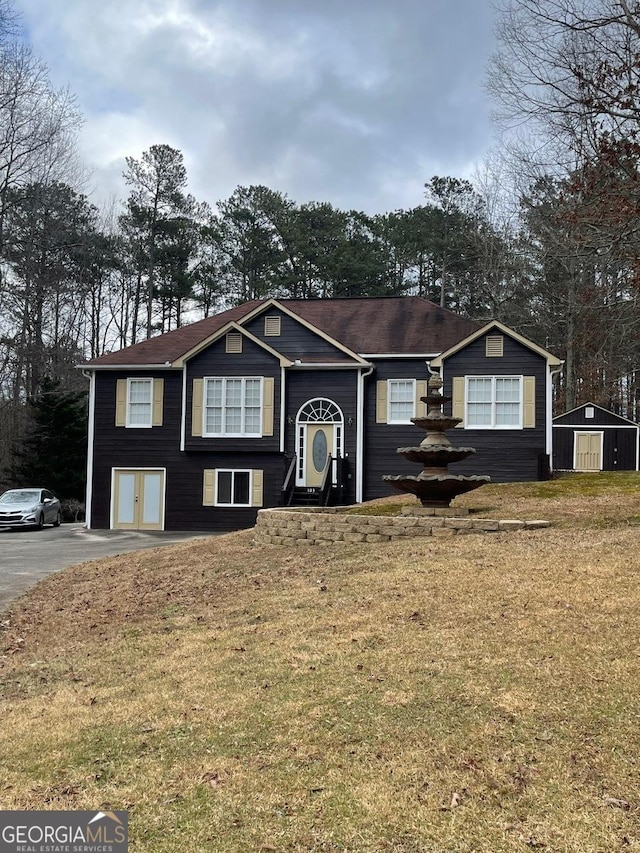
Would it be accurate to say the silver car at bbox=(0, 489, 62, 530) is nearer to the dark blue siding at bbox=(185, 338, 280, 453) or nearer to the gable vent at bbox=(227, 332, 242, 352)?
the dark blue siding at bbox=(185, 338, 280, 453)

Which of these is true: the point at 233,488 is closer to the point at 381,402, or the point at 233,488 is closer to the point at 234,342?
the point at 234,342

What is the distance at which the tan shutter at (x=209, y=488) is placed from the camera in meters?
24.0

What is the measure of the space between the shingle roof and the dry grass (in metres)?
15.2

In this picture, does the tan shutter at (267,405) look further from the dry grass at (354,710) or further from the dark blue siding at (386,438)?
the dry grass at (354,710)

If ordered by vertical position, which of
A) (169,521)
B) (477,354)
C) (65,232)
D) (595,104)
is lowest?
(169,521)

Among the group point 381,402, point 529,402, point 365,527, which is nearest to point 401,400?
point 381,402

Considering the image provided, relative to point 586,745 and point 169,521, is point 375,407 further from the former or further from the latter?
point 586,745

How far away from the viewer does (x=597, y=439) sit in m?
31.9

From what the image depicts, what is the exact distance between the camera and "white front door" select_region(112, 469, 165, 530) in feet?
79.9

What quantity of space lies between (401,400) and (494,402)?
2833mm

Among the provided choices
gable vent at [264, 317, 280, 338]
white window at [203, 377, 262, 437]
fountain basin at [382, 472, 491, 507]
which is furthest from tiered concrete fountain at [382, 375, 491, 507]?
gable vent at [264, 317, 280, 338]

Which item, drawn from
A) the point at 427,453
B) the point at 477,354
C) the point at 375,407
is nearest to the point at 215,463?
the point at 375,407

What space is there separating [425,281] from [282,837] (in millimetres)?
43374

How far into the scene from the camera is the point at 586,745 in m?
4.60
